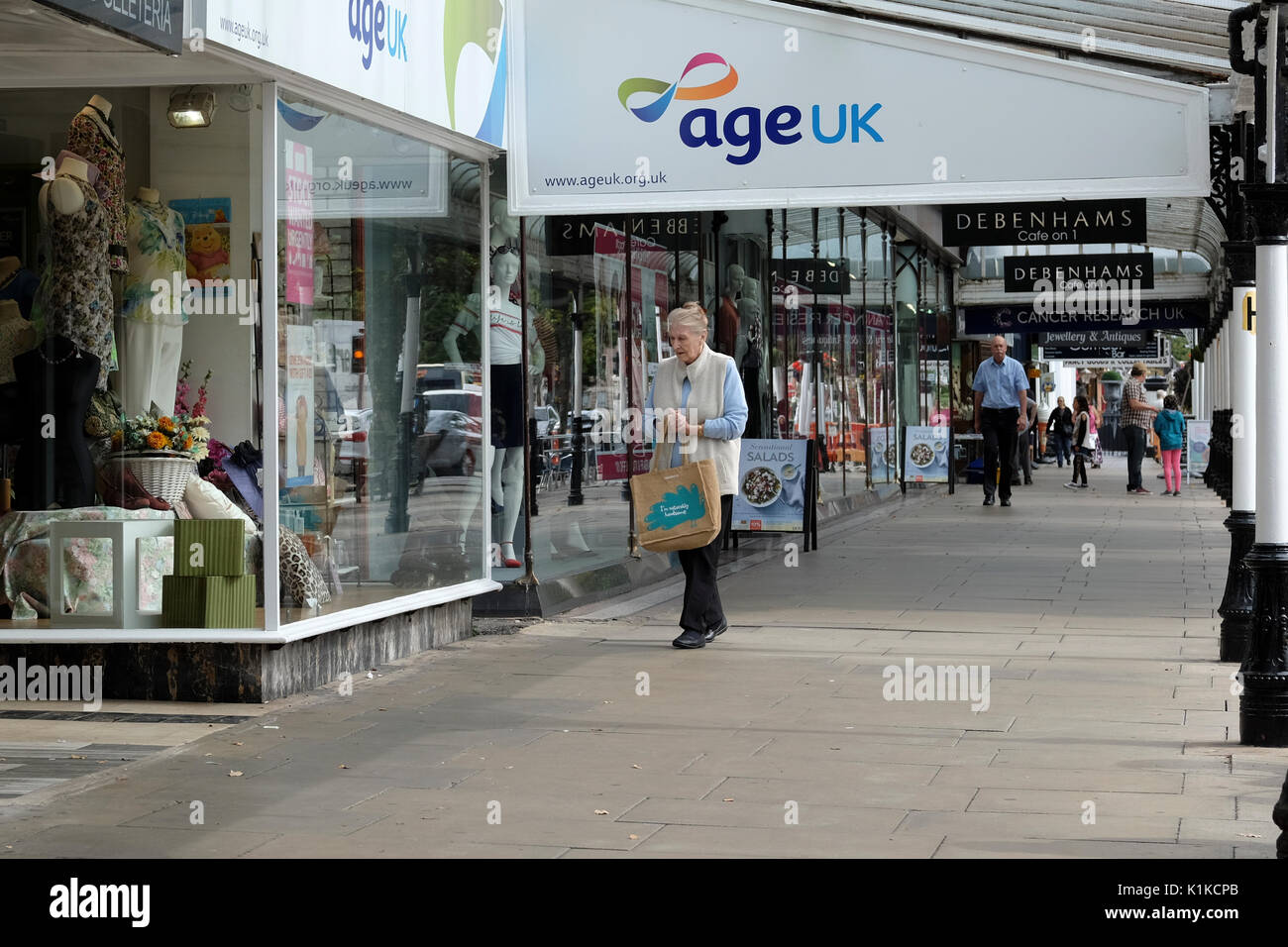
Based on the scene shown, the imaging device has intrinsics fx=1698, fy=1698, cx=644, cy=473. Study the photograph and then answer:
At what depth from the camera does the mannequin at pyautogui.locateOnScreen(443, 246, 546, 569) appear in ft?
34.4

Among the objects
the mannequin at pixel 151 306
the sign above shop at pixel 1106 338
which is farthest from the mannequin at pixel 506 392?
the sign above shop at pixel 1106 338

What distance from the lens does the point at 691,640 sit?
9.28 meters

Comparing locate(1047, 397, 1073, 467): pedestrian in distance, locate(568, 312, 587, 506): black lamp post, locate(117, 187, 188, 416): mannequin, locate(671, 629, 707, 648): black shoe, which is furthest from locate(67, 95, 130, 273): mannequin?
locate(1047, 397, 1073, 467): pedestrian in distance

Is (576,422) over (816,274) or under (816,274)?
under

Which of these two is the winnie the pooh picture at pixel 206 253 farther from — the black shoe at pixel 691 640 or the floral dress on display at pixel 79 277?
the black shoe at pixel 691 640

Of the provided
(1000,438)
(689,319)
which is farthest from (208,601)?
(1000,438)

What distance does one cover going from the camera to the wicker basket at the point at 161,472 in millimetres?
8234

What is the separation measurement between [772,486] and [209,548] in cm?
757

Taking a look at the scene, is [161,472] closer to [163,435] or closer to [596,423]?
[163,435]

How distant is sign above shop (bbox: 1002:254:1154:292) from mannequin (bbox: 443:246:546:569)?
11604mm

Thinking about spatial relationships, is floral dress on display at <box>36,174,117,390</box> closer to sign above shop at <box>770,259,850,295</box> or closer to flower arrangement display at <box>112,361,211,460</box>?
flower arrangement display at <box>112,361,211,460</box>

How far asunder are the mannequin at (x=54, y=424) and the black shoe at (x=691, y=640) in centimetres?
316

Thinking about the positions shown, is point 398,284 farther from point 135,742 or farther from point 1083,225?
point 1083,225
